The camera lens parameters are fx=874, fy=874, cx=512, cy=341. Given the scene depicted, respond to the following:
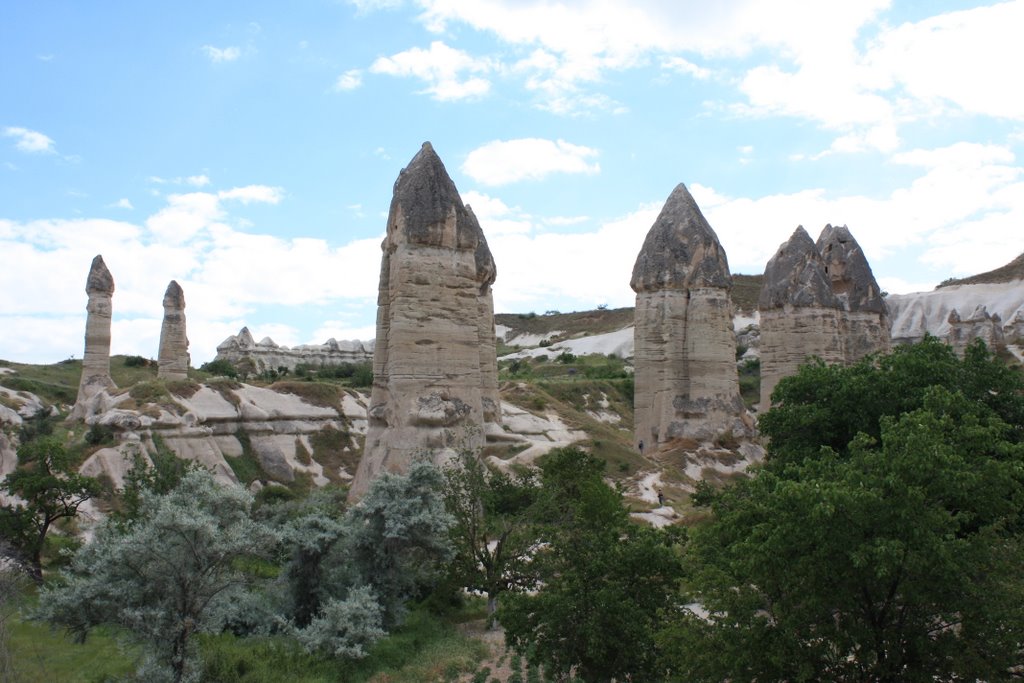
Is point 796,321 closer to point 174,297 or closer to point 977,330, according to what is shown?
point 174,297

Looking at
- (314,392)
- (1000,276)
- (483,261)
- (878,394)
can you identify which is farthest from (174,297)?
(1000,276)

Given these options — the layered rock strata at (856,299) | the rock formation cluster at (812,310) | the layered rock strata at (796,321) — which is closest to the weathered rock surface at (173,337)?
the layered rock strata at (796,321)

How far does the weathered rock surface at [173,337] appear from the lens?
3003cm

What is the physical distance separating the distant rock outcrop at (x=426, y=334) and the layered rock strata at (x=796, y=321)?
12.5m

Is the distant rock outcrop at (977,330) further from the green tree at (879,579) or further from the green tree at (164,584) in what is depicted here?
the green tree at (164,584)

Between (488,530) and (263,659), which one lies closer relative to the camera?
(263,659)

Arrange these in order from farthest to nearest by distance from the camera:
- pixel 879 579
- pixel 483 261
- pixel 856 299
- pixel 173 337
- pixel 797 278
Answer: pixel 173 337 < pixel 856 299 < pixel 797 278 < pixel 483 261 < pixel 879 579

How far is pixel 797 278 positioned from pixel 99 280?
21904mm

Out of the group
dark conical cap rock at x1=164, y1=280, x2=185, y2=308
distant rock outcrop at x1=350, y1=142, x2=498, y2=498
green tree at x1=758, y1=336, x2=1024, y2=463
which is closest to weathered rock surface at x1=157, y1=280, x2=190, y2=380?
dark conical cap rock at x1=164, y1=280, x2=185, y2=308

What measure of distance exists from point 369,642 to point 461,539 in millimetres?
2437

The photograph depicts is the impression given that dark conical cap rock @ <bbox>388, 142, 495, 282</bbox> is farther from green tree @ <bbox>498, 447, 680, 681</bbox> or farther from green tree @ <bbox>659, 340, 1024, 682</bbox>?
green tree @ <bbox>659, 340, 1024, 682</bbox>

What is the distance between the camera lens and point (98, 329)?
93.5 feet

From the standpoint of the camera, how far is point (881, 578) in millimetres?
6152

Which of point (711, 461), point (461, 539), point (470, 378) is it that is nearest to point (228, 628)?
point (461, 539)
